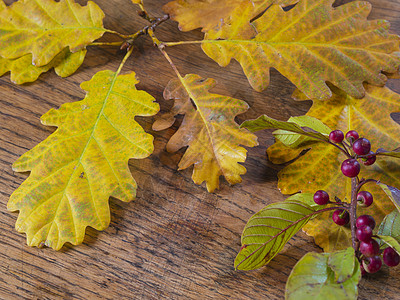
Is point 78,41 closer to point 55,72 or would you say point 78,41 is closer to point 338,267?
point 55,72

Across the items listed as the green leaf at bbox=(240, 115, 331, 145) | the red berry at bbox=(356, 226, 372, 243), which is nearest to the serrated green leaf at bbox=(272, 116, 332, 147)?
the green leaf at bbox=(240, 115, 331, 145)

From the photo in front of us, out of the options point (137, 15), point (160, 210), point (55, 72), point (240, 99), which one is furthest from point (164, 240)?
point (137, 15)

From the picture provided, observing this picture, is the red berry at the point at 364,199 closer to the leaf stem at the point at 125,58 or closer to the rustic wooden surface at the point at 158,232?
the rustic wooden surface at the point at 158,232

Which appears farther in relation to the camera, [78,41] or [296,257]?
[78,41]

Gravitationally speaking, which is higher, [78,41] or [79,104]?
[78,41]

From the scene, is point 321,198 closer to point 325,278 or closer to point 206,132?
point 325,278

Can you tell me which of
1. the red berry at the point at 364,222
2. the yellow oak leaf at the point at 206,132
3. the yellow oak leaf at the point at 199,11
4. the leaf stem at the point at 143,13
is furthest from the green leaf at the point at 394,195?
the leaf stem at the point at 143,13

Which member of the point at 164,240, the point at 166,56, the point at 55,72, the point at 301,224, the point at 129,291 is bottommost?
the point at 129,291

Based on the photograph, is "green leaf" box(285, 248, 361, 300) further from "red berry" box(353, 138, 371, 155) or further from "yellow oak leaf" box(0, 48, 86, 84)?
"yellow oak leaf" box(0, 48, 86, 84)
